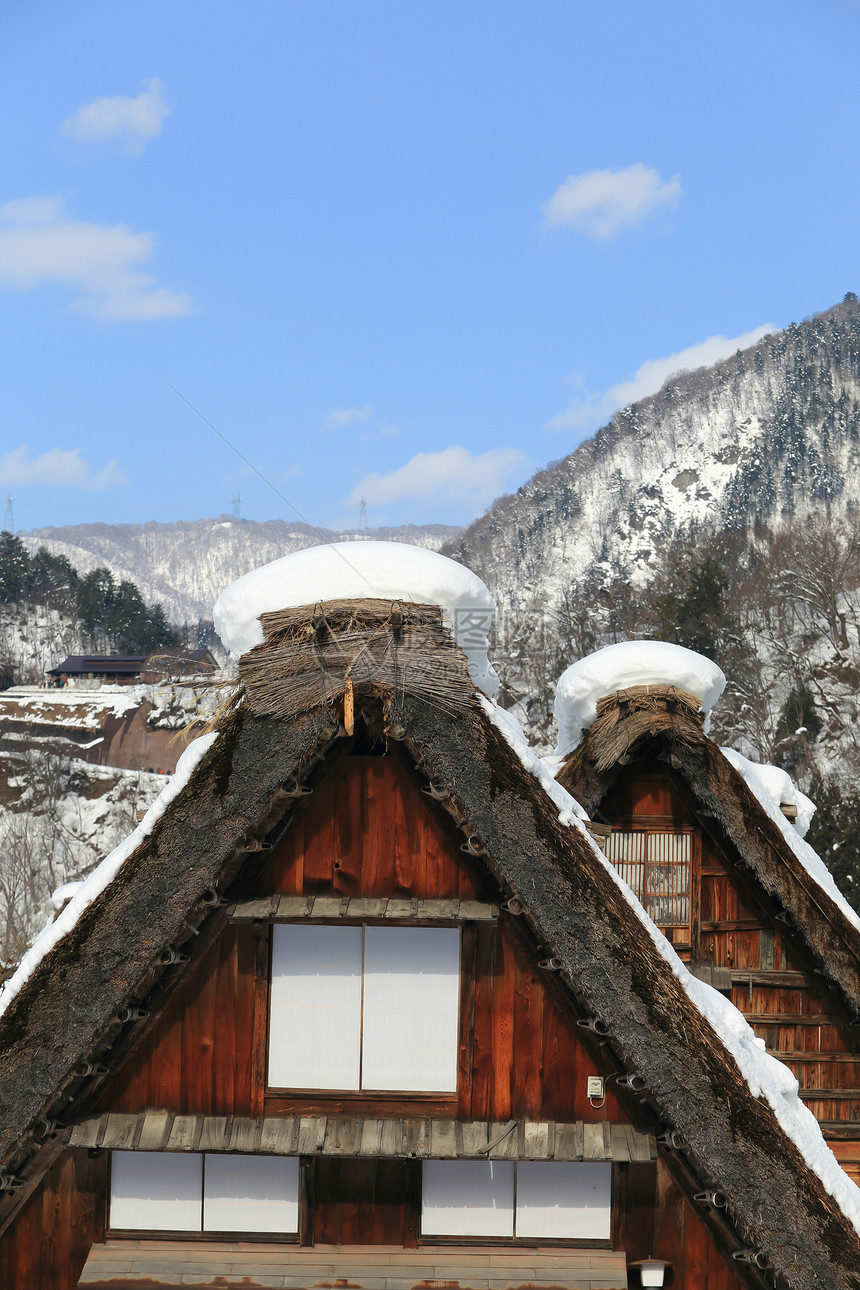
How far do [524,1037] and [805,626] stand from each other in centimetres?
5342

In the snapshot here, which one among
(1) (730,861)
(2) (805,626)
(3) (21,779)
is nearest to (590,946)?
(1) (730,861)

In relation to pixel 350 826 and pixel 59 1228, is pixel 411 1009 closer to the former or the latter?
pixel 350 826

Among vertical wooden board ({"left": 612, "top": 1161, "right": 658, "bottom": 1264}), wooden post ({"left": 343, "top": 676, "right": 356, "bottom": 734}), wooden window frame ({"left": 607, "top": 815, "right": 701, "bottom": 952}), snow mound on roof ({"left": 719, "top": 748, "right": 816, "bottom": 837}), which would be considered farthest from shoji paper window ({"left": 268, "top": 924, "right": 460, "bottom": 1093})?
snow mound on roof ({"left": 719, "top": 748, "right": 816, "bottom": 837})

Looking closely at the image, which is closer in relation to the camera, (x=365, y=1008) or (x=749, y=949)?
(x=365, y=1008)

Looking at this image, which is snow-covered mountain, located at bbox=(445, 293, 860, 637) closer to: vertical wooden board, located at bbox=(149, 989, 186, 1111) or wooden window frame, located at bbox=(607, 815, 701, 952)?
wooden window frame, located at bbox=(607, 815, 701, 952)

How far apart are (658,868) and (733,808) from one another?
3.22 ft

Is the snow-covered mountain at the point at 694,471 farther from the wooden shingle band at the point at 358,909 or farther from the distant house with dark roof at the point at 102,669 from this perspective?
the wooden shingle band at the point at 358,909

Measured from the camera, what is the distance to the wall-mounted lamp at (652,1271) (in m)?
4.52

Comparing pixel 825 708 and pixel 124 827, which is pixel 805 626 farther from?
pixel 124 827

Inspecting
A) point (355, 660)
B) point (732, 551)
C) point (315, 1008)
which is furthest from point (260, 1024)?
point (732, 551)

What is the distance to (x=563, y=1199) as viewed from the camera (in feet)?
15.3

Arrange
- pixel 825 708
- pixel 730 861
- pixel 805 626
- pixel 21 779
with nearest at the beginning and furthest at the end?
pixel 730 861 → pixel 825 708 → pixel 805 626 → pixel 21 779

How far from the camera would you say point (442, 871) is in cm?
475

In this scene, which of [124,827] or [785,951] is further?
[124,827]
